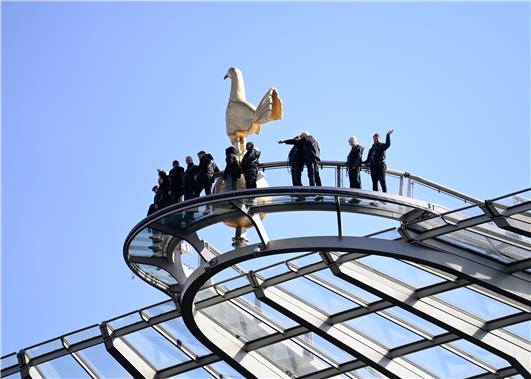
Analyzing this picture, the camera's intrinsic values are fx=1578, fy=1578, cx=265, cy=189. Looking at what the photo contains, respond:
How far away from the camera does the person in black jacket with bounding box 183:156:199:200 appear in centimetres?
3569

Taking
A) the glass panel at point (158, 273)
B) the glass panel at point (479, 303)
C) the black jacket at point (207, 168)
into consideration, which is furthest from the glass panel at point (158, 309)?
the glass panel at point (479, 303)

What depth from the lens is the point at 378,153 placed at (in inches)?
1375

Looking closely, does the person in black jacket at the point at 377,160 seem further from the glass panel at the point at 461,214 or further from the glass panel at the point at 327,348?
the glass panel at the point at 327,348

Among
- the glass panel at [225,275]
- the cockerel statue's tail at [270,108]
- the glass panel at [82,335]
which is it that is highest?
the cockerel statue's tail at [270,108]

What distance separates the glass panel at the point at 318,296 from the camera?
1522 inches

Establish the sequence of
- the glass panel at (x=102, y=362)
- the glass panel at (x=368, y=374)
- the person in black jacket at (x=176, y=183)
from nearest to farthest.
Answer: the person in black jacket at (x=176, y=183) < the glass panel at (x=368, y=374) < the glass panel at (x=102, y=362)

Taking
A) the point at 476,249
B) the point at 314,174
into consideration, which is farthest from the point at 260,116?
the point at 476,249

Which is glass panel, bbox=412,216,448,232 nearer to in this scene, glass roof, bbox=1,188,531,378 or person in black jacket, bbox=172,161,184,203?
glass roof, bbox=1,188,531,378

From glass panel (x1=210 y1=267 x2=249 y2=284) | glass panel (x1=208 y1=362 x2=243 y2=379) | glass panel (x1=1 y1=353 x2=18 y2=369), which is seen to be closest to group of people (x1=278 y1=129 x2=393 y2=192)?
glass panel (x1=210 y1=267 x2=249 y2=284)

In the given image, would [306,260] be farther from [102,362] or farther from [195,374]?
[102,362]

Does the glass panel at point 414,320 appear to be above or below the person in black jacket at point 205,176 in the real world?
A: below

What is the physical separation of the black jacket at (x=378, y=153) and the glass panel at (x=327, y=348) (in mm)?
7637

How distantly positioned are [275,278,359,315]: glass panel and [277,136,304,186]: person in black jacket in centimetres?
452

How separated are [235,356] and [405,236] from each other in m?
8.00
